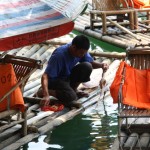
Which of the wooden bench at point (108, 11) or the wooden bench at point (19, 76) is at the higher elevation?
the wooden bench at point (19, 76)

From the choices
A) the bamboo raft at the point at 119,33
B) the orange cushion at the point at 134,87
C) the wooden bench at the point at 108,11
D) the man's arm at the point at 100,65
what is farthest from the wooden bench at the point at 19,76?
the wooden bench at the point at 108,11

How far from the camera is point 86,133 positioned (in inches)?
264

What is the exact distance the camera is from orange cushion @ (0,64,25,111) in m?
5.92

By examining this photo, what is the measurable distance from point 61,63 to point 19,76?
1.15 metres

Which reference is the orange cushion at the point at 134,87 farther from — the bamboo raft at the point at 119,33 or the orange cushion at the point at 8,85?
the bamboo raft at the point at 119,33

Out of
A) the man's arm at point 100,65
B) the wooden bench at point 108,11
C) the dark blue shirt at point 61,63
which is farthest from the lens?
the wooden bench at point 108,11

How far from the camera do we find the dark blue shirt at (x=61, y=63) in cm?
721

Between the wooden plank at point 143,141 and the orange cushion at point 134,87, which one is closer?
the wooden plank at point 143,141

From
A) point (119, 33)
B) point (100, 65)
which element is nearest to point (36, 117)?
point (100, 65)

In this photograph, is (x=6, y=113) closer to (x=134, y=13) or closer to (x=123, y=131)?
(x=123, y=131)

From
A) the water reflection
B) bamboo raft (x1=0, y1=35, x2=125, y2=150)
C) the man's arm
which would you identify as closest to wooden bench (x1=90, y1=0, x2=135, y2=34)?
bamboo raft (x1=0, y1=35, x2=125, y2=150)

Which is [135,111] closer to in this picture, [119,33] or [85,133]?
[85,133]

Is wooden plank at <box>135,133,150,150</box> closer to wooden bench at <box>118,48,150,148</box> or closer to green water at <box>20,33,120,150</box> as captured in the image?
wooden bench at <box>118,48,150,148</box>

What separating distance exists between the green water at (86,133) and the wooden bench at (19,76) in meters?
0.27
